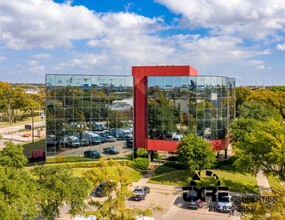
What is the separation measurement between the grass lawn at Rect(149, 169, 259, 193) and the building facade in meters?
4.41

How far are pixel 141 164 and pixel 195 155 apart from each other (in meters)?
8.95

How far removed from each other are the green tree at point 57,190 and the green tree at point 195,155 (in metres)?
15.8

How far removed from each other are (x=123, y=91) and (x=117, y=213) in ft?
84.7

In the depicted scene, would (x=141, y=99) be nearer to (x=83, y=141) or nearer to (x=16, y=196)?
(x=83, y=141)

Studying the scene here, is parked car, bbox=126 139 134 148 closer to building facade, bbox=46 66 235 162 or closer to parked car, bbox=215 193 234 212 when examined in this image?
building facade, bbox=46 66 235 162

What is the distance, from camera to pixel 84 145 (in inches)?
1668

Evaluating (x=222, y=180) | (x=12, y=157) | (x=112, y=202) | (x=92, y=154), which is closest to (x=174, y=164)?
(x=222, y=180)

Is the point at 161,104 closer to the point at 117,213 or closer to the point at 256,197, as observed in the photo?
the point at 256,197

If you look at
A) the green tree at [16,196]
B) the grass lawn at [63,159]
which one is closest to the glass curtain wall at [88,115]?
the grass lawn at [63,159]

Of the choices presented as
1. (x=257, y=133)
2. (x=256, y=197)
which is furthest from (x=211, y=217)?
(x=257, y=133)

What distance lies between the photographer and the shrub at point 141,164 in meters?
41.8

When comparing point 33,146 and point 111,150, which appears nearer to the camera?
point 111,150

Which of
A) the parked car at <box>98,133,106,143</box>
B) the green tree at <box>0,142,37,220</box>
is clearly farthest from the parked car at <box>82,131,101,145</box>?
the green tree at <box>0,142,37,220</box>

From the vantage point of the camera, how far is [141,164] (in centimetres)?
4175
